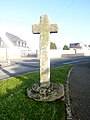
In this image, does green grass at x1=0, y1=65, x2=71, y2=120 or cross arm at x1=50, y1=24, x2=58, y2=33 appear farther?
cross arm at x1=50, y1=24, x2=58, y2=33

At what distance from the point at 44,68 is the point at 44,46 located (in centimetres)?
93

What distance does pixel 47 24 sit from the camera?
8773mm

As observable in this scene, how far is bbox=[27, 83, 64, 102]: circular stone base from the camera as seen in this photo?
7.66 meters

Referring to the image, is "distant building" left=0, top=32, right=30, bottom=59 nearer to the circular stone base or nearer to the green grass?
the circular stone base

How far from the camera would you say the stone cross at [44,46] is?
8539 mm

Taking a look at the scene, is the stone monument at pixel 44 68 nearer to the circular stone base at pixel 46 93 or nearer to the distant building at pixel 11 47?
the circular stone base at pixel 46 93

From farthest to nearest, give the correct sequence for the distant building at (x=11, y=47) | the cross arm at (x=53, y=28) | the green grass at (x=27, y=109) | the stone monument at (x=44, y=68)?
the distant building at (x=11, y=47)
the cross arm at (x=53, y=28)
the stone monument at (x=44, y=68)
the green grass at (x=27, y=109)

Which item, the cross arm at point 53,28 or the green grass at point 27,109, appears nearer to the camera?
the green grass at point 27,109

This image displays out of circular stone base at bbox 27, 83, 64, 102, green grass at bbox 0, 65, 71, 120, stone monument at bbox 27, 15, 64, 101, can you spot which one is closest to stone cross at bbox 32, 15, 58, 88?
stone monument at bbox 27, 15, 64, 101

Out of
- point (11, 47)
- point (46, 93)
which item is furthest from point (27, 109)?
point (11, 47)

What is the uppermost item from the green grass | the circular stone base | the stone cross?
the stone cross

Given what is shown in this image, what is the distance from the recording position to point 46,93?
25.6 feet

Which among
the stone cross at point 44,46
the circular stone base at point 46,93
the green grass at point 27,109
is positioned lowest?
the green grass at point 27,109

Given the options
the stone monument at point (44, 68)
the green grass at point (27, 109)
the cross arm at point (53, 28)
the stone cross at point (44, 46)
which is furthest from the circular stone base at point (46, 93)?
the cross arm at point (53, 28)
